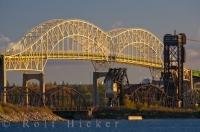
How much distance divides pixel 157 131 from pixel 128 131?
17.3 feet

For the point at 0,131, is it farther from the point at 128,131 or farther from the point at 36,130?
the point at 128,131

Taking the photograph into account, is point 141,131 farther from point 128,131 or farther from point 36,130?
point 36,130

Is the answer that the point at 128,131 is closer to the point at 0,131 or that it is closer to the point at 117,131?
the point at 117,131

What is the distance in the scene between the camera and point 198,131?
15100cm

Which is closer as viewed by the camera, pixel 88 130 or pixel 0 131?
pixel 0 131

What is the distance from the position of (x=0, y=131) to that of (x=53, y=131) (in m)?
9.09

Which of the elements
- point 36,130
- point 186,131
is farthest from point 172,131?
point 36,130

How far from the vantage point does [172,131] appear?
155500mm

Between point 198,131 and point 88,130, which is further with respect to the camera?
point 88,130

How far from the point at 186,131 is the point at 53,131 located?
22.2m

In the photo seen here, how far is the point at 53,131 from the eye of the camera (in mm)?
155500

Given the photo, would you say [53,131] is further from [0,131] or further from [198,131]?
[198,131]

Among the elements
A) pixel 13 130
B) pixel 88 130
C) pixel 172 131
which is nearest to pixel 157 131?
pixel 172 131

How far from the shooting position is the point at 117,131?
A: 158125 mm
